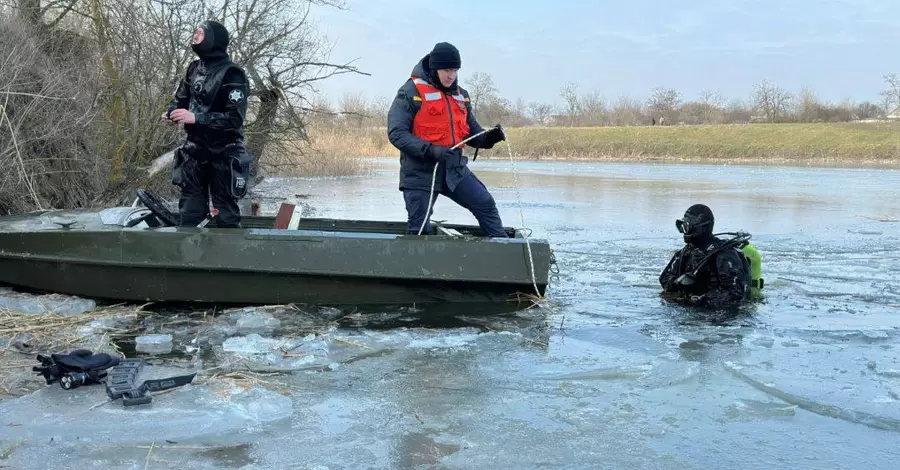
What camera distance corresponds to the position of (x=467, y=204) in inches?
234

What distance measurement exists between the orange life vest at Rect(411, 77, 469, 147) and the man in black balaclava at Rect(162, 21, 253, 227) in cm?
117

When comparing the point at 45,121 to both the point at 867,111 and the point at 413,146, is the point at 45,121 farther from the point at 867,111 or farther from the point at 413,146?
the point at 867,111

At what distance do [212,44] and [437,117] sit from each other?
5.06 feet

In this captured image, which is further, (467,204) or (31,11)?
(31,11)

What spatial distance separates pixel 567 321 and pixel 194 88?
2890 mm

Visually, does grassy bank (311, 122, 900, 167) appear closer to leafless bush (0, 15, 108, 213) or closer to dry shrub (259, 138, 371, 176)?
dry shrub (259, 138, 371, 176)

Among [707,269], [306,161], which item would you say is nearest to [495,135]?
[707,269]

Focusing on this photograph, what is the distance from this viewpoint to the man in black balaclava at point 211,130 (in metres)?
5.49

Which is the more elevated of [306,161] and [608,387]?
[306,161]

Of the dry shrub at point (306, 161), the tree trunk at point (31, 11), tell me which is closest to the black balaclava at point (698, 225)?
the tree trunk at point (31, 11)

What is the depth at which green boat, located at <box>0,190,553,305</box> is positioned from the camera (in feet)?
17.4

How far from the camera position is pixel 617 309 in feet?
19.0

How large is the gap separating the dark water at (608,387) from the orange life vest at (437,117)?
48.2 inches

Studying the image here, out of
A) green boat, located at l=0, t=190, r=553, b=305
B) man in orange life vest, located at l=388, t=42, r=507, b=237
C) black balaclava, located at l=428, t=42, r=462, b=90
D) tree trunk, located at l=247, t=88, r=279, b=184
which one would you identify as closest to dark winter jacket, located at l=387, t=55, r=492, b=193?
man in orange life vest, located at l=388, t=42, r=507, b=237
